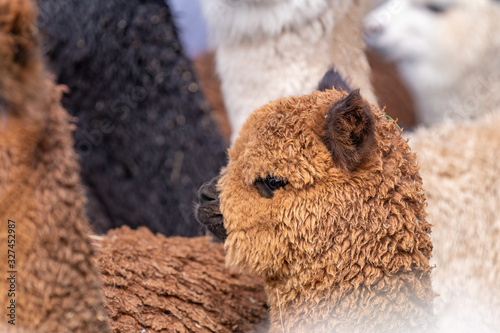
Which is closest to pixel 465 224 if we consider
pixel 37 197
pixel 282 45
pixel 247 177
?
pixel 282 45

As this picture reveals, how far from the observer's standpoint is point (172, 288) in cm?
173

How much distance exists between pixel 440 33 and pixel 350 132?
6.74ft

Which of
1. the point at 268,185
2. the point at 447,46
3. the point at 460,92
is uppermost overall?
the point at 268,185

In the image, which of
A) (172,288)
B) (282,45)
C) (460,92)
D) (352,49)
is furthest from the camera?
(460,92)

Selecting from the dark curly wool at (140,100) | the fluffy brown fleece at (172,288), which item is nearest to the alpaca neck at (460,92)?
the dark curly wool at (140,100)

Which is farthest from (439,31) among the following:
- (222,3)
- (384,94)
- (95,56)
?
(95,56)

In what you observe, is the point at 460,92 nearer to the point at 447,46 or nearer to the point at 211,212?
the point at 447,46

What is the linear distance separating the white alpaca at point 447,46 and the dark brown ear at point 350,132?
1.82m

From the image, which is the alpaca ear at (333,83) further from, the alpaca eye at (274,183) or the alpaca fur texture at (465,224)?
the alpaca fur texture at (465,224)

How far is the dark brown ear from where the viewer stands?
4.45ft

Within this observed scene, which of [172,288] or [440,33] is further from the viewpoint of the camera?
[440,33]

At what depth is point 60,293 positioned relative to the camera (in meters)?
1.16

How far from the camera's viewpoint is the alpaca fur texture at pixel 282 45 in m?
2.50

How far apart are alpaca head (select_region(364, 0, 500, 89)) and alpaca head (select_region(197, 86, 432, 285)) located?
180 centimetres
